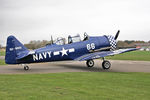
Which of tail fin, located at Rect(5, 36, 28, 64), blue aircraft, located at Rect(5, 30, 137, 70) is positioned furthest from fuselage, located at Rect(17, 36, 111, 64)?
tail fin, located at Rect(5, 36, 28, 64)

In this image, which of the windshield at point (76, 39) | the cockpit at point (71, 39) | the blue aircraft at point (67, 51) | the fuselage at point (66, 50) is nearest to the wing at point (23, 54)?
the blue aircraft at point (67, 51)

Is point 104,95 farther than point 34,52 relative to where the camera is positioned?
No

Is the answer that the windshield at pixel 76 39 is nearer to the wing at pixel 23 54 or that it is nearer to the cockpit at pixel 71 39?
the cockpit at pixel 71 39

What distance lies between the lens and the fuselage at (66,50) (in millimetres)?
12602

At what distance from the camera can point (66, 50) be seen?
14.1m

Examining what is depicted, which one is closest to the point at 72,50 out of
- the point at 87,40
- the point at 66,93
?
the point at 87,40

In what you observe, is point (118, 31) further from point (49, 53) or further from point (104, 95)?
point (104, 95)

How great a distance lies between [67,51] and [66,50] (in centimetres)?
11

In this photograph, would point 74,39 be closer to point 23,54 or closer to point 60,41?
point 60,41

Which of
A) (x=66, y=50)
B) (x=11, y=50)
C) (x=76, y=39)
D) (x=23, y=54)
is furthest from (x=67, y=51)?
(x=11, y=50)

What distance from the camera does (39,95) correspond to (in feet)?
18.0

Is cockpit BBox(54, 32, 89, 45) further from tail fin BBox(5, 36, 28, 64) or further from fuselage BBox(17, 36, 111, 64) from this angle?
tail fin BBox(5, 36, 28, 64)

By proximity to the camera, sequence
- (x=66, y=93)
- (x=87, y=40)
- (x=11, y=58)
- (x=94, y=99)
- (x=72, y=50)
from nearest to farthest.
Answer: (x=94, y=99) → (x=66, y=93) → (x=11, y=58) → (x=72, y=50) → (x=87, y=40)

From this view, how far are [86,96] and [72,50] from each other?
9063 millimetres
